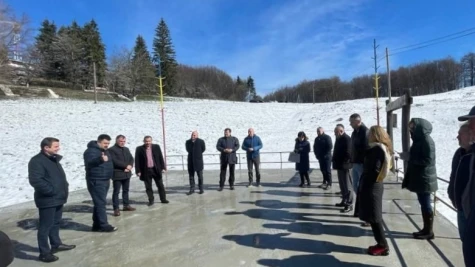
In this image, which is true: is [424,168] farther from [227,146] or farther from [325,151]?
[227,146]

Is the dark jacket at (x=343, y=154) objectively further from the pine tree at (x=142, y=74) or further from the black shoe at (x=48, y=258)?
the pine tree at (x=142, y=74)

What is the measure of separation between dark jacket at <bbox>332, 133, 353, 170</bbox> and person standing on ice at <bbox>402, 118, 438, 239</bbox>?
6.55ft

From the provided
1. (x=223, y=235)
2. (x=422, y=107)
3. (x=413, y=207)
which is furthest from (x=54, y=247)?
(x=422, y=107)

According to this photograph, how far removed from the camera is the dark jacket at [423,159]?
16.2 feet

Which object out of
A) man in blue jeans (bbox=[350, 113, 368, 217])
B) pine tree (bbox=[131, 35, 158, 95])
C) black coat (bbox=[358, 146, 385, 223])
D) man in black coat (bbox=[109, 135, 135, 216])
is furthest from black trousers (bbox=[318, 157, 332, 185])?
pine tree (bbox=[131, 35, 158, 95])

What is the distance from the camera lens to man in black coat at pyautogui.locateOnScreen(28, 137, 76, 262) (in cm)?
482

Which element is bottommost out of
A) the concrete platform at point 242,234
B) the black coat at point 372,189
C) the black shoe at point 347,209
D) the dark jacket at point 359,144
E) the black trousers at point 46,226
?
the concrete platform at point 242,234

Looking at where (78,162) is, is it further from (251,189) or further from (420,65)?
(420,65)

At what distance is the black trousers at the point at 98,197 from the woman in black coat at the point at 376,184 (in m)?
4.46

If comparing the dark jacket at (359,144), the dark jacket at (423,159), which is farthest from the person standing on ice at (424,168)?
the dark jacket at (359,144)

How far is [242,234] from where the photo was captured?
18.9 ft

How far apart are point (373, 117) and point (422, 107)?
5.40 meters

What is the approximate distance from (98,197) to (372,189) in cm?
466

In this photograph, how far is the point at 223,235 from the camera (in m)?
5.75
